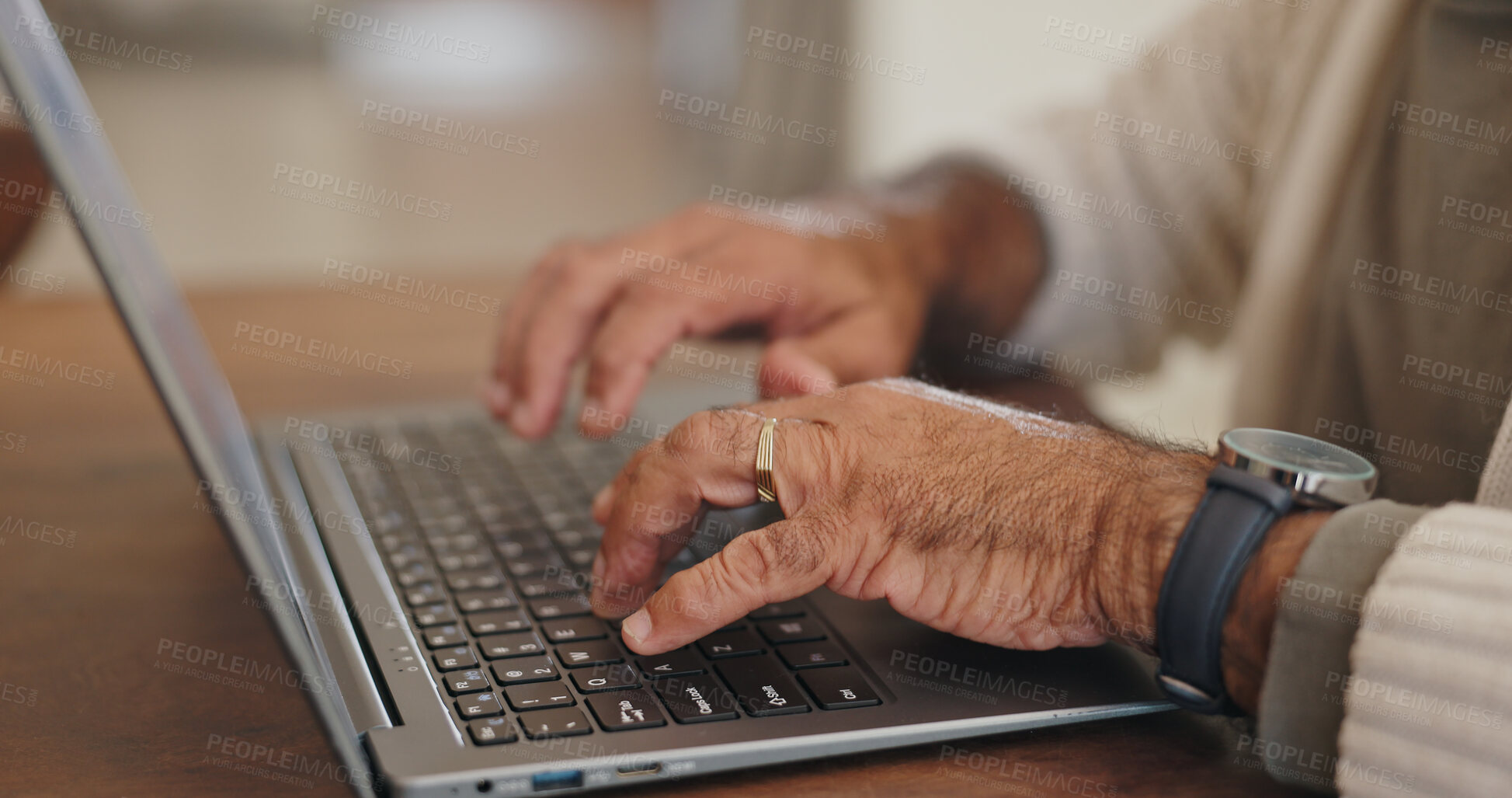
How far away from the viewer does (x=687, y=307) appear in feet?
2.77

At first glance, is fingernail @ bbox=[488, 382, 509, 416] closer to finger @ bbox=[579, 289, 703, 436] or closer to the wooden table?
finger @ bbox=[579, 289, 703, 436]

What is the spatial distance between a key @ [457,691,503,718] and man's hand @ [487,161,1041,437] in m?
0.34

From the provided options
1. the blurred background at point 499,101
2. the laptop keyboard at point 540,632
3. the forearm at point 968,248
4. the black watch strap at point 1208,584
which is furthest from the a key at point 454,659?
the blurred background at point 499,101

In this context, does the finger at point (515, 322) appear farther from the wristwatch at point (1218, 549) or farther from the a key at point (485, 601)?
the wristwatch at point (1218, 549)

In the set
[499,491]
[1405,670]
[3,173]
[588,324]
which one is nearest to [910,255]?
[588,324]

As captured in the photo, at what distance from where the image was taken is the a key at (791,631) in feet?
1.70

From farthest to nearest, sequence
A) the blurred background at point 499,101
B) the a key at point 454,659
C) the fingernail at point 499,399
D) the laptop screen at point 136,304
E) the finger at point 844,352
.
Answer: the blurred background at point 499,101, the fingernail at point 499,399, the finger at point 844,352, the a key at point 454,659, the laptop screen at point 136,304

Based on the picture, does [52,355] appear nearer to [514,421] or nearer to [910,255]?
[514,421]

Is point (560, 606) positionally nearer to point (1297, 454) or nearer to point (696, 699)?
point (696, 699)

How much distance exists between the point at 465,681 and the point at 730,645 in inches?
4.8

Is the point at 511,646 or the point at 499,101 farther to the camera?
the point at 499,101

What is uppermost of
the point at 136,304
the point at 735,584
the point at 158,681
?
the point at 136,304

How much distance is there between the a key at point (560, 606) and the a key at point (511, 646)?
0.03m

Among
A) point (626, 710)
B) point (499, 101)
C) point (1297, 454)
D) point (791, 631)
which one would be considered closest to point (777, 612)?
point (791, 631)
